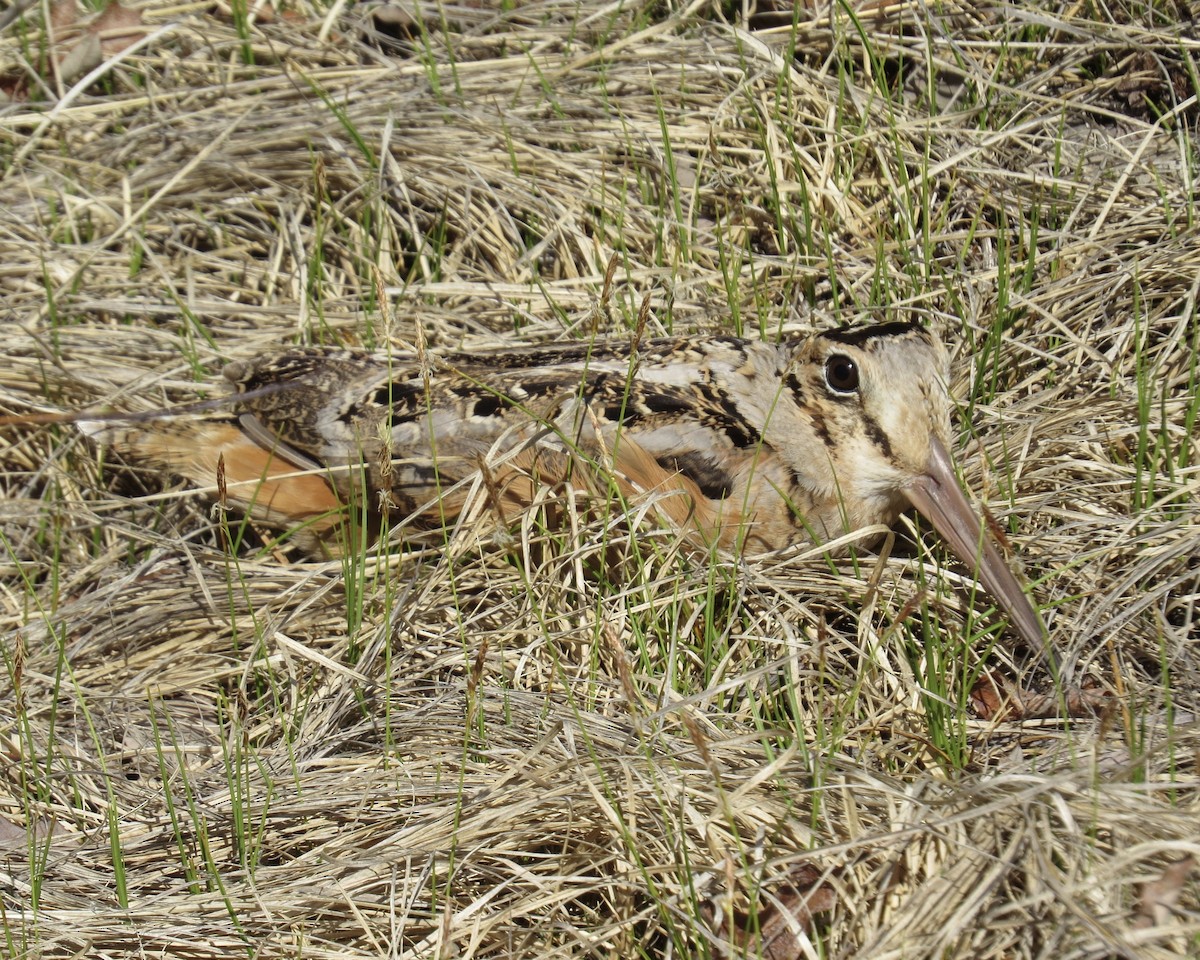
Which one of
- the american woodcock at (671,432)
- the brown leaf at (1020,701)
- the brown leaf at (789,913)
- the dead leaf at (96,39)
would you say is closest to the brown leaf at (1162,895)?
the brown leaf at (789,913)

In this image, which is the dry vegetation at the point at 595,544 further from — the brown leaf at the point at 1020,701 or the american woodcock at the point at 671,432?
the american woodcock at the point at 671,432

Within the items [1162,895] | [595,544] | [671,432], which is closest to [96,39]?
[671,432]

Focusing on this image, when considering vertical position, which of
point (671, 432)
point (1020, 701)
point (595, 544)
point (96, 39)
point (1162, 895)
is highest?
point (96, 39)

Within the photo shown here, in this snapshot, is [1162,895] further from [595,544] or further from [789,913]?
[595,544]

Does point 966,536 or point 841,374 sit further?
point 841,374

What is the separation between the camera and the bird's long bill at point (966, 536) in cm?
268

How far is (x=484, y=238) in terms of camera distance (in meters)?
4.21

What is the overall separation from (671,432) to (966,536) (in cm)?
71

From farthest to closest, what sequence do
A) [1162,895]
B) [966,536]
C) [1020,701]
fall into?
[966,536] < [1020,701] < [1162,895]

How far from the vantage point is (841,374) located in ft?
10.5

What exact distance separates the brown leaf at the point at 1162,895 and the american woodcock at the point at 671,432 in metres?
1.08

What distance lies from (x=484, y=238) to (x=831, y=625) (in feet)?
6.17

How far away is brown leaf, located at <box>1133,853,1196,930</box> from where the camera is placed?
1.73 m

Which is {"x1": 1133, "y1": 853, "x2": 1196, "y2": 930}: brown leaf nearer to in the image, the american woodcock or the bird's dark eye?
the american woodcock
